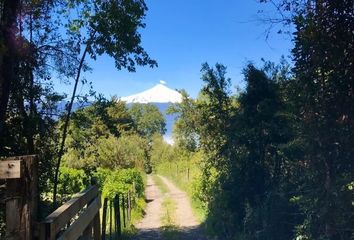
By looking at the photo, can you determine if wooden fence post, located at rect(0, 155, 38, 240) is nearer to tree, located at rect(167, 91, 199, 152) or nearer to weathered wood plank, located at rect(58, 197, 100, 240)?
weathered wood plank, located at rect(58, 197, 100, 240)

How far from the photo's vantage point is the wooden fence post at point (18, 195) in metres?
2.98

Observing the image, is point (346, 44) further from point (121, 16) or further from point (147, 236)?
point (147, 236)

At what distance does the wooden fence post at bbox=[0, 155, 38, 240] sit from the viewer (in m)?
2.98

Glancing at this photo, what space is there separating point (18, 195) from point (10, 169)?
→ 18cm

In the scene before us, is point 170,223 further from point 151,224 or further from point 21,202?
point 21,202

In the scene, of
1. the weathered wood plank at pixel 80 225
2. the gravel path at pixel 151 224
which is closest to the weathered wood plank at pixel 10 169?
the weathered wood plank at pixel 80 225

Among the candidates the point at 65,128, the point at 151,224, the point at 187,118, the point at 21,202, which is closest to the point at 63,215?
the point at 21,202

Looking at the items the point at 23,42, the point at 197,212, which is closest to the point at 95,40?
the point at 23,42

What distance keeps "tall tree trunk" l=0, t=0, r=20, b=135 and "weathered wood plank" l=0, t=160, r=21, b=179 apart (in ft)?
17.1

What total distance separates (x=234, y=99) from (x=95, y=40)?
616cm

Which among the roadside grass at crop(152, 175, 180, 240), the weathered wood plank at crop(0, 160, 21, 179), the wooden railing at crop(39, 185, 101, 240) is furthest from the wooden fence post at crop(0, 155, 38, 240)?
the roadside grass at crop(152, 175, 180, 240)

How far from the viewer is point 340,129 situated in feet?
26.7

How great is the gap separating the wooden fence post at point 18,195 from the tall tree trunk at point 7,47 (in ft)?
16.9

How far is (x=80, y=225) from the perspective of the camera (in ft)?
17.3
